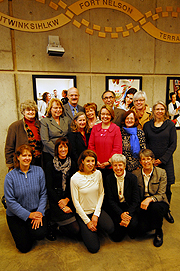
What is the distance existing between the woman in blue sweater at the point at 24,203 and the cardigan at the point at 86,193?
477 millimetres

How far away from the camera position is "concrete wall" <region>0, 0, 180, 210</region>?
3.15m

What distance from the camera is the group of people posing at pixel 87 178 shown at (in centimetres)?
232

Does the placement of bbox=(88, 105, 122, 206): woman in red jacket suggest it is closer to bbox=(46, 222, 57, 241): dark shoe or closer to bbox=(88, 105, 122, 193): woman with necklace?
bbox=(88, 105, 122, 193): woman with necklace

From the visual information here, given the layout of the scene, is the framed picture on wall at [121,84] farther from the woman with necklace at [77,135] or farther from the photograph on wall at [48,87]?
the woman with necklace at [77,135]

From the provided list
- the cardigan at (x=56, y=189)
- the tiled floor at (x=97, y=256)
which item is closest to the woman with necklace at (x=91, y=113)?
the cardigan at (x=56, y=189)

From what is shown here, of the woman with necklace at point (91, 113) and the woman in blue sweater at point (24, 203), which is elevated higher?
the woman with necklace at point (91, 113)

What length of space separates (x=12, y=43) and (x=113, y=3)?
206 cm

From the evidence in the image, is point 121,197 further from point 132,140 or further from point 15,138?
point 15,138

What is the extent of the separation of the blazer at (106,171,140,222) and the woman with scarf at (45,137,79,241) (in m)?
0.53

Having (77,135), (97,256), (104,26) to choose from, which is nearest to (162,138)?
(77,135)

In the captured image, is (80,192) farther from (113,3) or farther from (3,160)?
(113,3)

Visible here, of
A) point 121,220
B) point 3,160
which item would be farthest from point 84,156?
point 3,160

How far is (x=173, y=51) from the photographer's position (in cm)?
402

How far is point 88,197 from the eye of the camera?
7.83 feet
